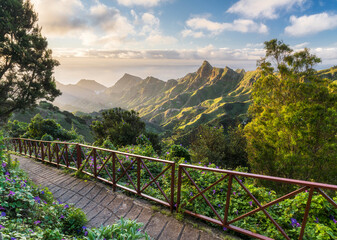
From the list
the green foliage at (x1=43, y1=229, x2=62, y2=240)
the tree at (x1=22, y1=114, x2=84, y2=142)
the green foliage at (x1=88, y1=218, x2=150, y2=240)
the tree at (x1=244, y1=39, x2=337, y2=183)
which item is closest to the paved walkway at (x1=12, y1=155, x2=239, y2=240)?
the green foliage at (x1=88, y1=218, x2=150, y2=240)

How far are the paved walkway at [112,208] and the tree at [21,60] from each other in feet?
38.6

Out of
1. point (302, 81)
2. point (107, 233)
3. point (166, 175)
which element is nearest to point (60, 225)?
point (107, 233)

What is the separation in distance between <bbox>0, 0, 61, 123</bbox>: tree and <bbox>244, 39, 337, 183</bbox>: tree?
61.3 feet

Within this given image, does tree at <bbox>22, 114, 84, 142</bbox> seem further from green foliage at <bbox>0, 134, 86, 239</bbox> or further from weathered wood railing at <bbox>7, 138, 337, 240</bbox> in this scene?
green foliage at <bbox>0, 134, 86, 239</bbox>

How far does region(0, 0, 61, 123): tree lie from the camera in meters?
12.4

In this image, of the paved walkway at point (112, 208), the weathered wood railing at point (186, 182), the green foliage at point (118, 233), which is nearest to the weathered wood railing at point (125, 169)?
the weathered wood railing at point (186, 182)

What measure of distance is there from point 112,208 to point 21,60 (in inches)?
612

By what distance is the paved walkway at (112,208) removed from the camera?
3186 mm

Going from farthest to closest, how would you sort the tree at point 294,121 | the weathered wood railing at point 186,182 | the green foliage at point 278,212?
the tree at point 294,121 → the green foliage at point 278,212 → the weathered wood railing at point 186,182

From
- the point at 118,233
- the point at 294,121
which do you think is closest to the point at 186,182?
the point at 118,233

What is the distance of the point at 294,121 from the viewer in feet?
35.0

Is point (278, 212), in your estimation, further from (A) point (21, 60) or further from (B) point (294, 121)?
(A) point (21, 60)

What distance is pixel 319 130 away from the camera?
1071cm

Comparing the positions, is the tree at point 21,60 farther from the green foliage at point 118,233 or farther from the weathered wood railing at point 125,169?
the green foliage at point 118,233
